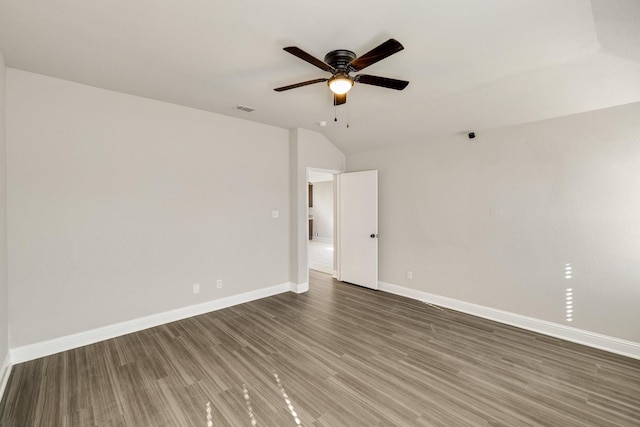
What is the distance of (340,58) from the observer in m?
2.33

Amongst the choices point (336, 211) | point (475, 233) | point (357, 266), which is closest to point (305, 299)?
point (357, 266)

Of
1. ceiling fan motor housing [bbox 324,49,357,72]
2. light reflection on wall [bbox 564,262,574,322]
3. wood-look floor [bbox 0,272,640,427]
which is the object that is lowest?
wood-look floor [bbox 0,272,640,427]

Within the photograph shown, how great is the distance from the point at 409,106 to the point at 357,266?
293 centimetres

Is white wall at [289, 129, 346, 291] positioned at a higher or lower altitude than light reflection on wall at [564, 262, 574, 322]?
higher

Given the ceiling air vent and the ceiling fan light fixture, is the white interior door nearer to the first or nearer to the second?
the ceiling air vent

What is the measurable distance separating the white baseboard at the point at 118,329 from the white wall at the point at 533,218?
2.78 metres

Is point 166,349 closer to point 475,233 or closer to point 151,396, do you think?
point 151,396

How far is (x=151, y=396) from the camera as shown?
2270 mm

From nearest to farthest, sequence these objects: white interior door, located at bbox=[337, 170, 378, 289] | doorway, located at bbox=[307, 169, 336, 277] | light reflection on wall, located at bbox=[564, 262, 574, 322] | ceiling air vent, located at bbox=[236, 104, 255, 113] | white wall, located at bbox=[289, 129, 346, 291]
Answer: light reflection on wall, located at bbox=[564, 262, 574, 322] < ceiling air vent, located at bbox=[236, 104, 255, 113] < white wall, located at bbox=[289, 129, 346, 291] < white interior door, located at bbox=[337, 170, 378, 289] < doorway, located at bbox=[307, 169, 336, 277]

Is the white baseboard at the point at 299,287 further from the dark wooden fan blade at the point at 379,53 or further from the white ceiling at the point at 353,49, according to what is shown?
the dark wooden fan blade at the point at 379,53

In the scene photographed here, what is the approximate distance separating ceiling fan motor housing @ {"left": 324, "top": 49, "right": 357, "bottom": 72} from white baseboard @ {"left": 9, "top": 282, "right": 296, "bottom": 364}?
3.46 metres

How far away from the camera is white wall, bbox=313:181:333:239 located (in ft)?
36.8

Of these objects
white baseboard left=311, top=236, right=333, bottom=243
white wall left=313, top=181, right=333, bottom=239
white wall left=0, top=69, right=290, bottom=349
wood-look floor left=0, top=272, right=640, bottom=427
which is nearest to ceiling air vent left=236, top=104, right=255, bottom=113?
white wall left=0, top=69, right=290, bottom=349

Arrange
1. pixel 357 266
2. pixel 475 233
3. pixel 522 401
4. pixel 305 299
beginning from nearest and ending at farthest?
pixel 522 401, pixel 475 233, pixel 305 299, pixel 357 266
